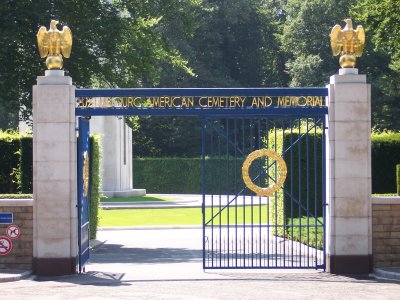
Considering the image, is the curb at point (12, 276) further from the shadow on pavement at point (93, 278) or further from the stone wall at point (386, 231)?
the stone wall at point (386, 231)

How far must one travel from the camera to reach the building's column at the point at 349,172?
1769 centimetres

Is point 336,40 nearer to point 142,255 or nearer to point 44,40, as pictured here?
point 44,40

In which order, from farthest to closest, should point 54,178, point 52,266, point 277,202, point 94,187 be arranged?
point 277,202 → point 94,187 → point 54,178 → point 52,266

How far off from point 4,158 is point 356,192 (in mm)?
12222

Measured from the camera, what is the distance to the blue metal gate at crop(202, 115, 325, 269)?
18.0m

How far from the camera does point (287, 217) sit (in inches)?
1034

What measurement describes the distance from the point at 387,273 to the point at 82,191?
5.77 m

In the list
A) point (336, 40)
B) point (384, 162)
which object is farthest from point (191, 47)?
point (336, 40)

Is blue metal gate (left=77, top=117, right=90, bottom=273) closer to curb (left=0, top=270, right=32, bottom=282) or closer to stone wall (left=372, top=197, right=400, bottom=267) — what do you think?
curb (left=0, top=270, right=32, bottom=282)

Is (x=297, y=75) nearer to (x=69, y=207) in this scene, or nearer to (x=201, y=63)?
(x=201, y=63)

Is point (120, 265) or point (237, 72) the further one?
point (237, 72)

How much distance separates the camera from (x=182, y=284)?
636 inches

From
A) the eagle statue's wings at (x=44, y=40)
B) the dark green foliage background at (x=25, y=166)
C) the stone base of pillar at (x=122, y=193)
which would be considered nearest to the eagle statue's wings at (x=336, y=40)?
the eagle statue's wings at (x=44, y=40)

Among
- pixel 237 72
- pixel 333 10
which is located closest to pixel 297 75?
pixel 333 10
